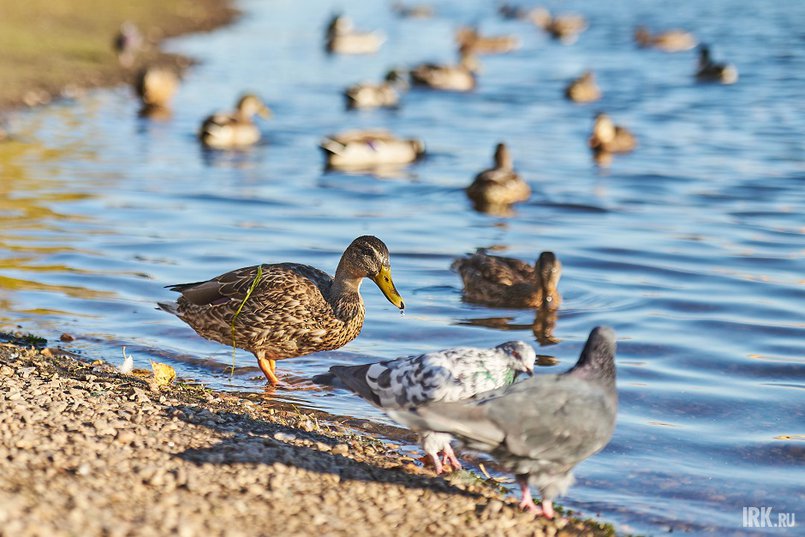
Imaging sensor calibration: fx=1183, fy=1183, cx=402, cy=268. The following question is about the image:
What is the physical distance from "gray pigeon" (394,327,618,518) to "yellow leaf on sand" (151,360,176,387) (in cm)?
263

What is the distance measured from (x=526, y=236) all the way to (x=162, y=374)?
7.35 metres

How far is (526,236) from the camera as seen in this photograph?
14453 millimetres

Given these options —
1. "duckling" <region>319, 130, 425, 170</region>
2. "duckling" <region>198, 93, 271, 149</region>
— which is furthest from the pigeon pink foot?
"duckling" <region>198, 93, 271, 149</region>

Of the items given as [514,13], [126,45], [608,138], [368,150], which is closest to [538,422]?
[368,150]

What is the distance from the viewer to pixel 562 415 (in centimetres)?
562

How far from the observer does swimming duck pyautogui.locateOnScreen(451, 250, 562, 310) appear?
11148mm

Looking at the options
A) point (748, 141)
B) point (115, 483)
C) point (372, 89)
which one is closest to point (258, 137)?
point (372, 89)

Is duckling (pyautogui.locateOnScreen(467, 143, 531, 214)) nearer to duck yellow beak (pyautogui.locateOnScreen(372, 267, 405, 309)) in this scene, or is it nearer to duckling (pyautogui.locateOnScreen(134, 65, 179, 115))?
duck yellow beak (pyautogui.locateOnScreen(372, 267, 405, 309))

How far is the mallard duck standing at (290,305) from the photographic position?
8055 millimetres

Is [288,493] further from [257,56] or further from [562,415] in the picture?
[257,56]

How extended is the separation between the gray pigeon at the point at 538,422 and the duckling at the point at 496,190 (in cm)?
986

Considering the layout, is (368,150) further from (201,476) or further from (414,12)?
(414,12)

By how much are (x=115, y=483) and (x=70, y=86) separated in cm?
2018

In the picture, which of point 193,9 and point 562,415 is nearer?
point 562,415
